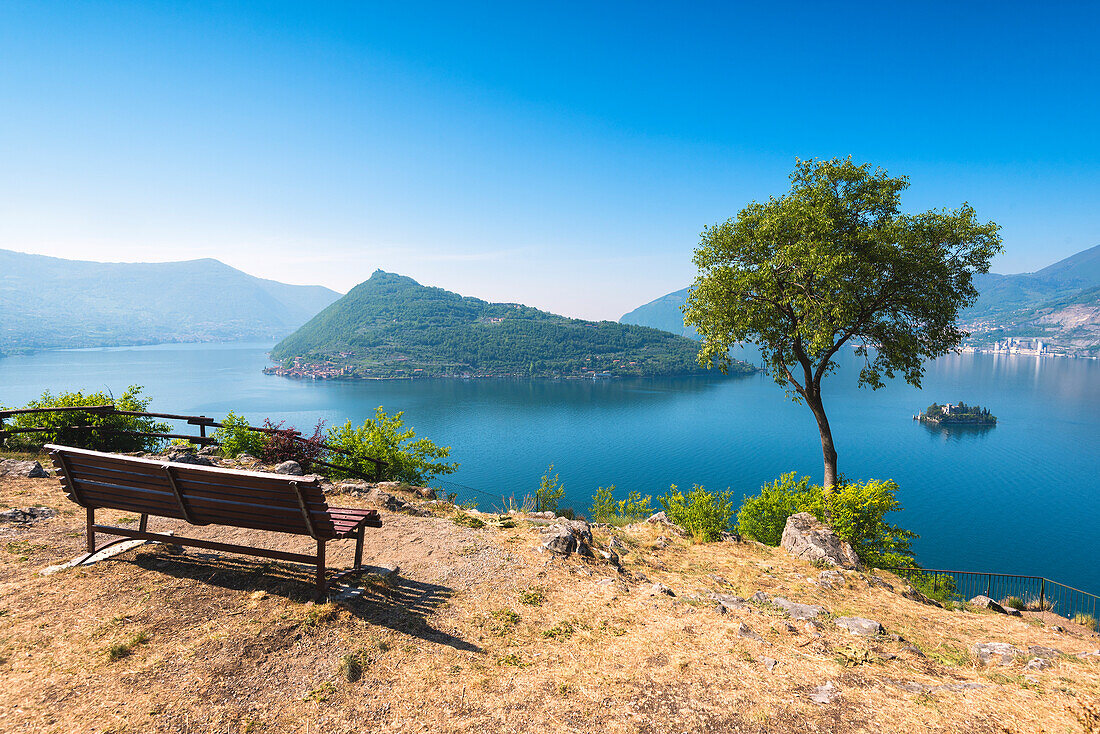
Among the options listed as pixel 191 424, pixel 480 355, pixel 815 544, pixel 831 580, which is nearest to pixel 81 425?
pixel 191 424

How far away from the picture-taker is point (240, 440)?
1131cm

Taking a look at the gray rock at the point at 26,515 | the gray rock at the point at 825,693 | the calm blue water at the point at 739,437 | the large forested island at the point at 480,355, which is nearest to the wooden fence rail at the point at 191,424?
the gray rock at the point at 26,515

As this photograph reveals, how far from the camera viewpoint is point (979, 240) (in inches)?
444

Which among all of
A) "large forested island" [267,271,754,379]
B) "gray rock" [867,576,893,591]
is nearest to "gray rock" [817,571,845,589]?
"gray rock" [867,576,893,591]

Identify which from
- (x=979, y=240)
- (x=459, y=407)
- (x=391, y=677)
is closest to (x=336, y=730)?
(x=391, y=677)

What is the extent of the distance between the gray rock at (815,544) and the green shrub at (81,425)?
50.9 feet

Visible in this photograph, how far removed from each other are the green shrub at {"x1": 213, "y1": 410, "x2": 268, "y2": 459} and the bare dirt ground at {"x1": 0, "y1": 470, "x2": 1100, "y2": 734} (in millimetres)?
5010

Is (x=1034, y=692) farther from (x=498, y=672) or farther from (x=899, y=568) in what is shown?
(x=899, y=568)

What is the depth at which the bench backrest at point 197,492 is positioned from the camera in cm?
427

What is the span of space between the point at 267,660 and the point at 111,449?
40.7ft

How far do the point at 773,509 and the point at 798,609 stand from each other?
6.19m

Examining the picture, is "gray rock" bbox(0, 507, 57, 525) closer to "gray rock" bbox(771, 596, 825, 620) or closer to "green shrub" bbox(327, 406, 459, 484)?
"green shrub" bbox(327, 406, 459, 484)

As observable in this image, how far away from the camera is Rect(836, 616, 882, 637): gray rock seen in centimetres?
537

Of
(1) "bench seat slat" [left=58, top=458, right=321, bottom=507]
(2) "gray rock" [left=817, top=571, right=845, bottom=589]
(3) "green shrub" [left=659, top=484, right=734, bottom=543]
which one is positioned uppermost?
(1) "bench seat slat" [left=58, top=458, right=321, bottom=507]
